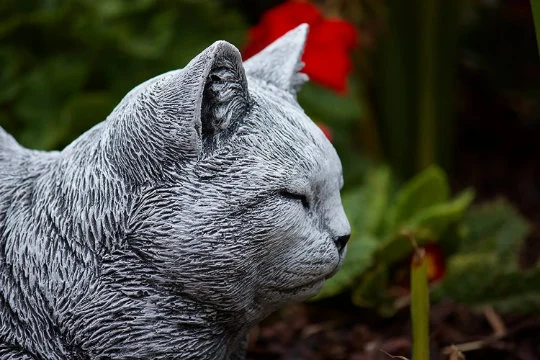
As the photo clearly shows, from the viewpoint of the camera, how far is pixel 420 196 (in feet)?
7.28

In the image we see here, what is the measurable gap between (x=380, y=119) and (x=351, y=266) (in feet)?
5.32

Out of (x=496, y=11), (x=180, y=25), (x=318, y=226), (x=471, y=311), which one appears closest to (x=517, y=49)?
(x=496, y=11)

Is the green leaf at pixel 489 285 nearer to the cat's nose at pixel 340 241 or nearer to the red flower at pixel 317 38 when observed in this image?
the red flower at pixel 317 38

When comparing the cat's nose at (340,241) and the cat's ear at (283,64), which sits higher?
the cat's ear at (283,64)

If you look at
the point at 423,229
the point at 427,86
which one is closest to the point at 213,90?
the point at 423,229

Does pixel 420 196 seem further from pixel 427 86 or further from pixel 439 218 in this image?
A: pixel 427 86

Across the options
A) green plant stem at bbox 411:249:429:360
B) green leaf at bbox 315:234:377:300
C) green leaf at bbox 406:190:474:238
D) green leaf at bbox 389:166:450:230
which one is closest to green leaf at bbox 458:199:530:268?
green leaf at bbox 389:166:450:230

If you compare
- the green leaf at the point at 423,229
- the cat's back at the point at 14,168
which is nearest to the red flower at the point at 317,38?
the green leaf at the point at 423,229

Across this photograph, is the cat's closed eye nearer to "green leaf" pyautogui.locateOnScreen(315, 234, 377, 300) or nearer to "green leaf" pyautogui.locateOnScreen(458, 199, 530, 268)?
"green leaf" pyautogui.locateOnScreen(315, 234, 377, 300)

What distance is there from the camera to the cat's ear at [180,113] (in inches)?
37.4

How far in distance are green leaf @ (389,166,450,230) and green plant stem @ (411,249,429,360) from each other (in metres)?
1.05

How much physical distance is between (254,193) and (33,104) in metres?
1.53

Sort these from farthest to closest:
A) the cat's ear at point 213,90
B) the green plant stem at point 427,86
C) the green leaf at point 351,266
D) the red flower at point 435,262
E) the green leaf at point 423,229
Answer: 1. the green plant stem at point 427,86
2. the red flower at point 435,262
3. the green leaf at point 423,229
4. the green leaf at point 351,266
5. the cat's ear at point 213,90

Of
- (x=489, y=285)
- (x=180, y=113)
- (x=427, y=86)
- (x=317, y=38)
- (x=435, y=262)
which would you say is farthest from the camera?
(x=427, y=86)
